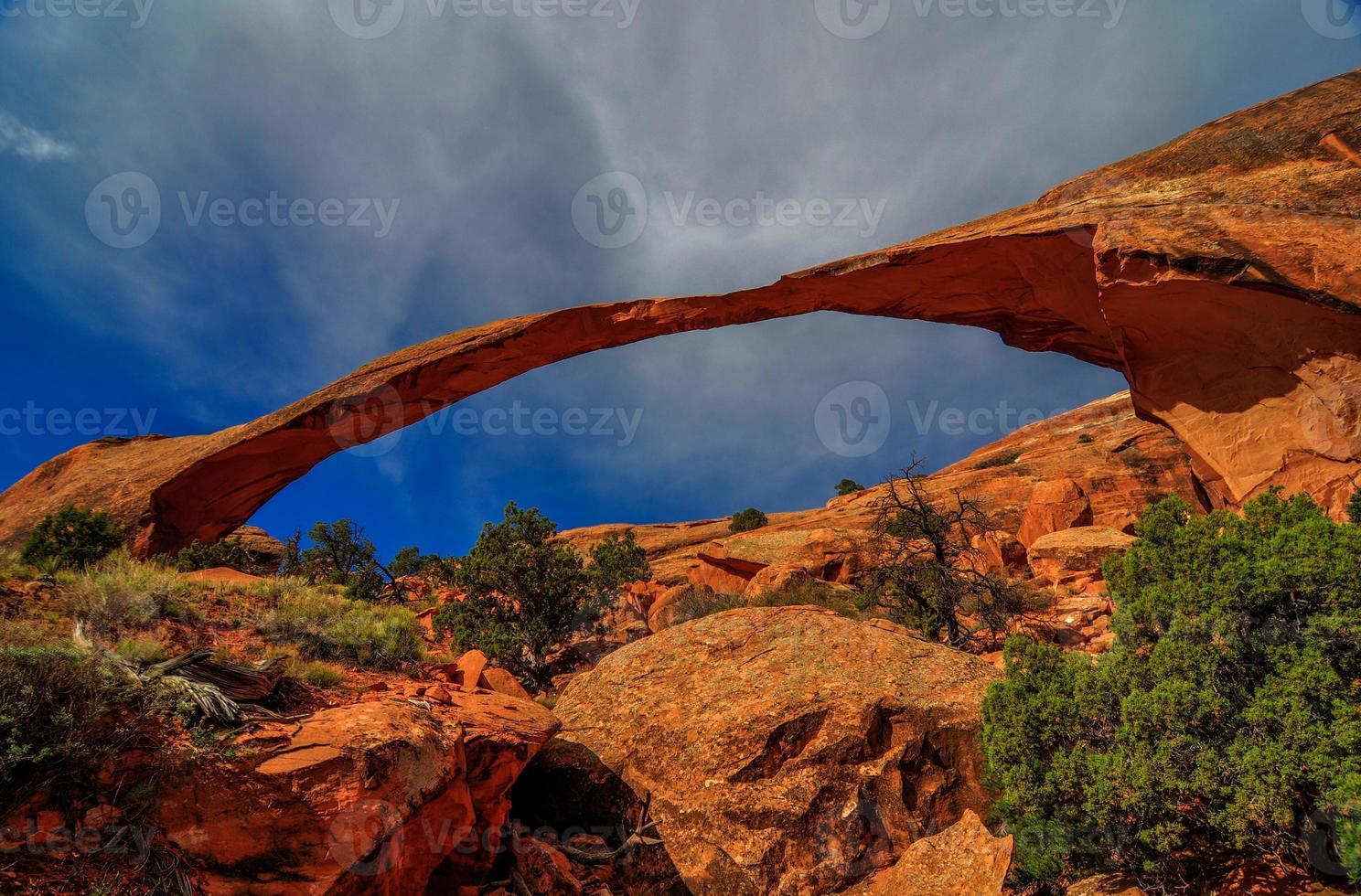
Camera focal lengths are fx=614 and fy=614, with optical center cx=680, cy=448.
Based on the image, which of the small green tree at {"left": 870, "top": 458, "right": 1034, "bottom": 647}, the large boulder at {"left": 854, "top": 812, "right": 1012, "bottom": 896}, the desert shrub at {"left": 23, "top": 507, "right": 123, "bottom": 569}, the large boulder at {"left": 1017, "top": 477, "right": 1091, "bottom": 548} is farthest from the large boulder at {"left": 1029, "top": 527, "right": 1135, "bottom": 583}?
the desert shrub at {"left": 23, "top": 507, "right": 123, "bottom": 569}

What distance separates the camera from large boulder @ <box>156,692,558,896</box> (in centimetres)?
428

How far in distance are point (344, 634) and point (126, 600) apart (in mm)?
2460

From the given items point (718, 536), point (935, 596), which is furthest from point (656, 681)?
point (718, 536)

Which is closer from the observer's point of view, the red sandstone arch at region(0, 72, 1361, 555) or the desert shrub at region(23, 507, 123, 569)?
the red sandstone arch at region(0, 72, 1361, 555)

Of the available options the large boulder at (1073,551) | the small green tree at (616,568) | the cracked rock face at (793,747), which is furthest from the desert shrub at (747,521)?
the cracked rock face at (793,747)

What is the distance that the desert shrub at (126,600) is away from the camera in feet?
22.3

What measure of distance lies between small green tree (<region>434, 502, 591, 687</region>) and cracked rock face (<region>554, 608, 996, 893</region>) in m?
5.90

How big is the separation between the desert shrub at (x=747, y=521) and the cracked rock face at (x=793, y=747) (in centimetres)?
2638

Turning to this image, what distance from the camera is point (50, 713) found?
4070mm

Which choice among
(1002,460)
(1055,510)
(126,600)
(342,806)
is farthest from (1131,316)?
(1002,460)

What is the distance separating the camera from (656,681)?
8.70 meters

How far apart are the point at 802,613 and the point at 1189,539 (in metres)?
5.15

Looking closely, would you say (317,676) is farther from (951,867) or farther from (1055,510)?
(1055,510)

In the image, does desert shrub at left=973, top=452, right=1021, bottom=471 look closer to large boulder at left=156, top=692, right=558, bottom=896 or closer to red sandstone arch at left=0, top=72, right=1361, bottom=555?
red sandstone arch at left=0, top=72, right=1361, bottom=555
